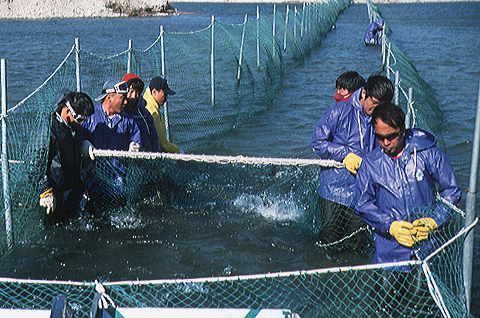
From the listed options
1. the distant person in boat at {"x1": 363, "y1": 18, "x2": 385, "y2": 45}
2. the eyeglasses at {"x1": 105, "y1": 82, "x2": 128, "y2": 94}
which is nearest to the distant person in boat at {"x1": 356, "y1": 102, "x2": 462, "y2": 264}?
the eyeglasses at {"x1": 105, "y1": 82, "x2": 128, "y2": 94}

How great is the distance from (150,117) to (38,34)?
27692 mm

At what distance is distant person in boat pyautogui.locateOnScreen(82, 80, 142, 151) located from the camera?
539 centimetres

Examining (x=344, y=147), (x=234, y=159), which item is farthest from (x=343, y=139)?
(x=234, y=159)

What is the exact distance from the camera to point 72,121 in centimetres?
482

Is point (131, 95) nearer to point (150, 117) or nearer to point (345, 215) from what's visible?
point (150, 117)

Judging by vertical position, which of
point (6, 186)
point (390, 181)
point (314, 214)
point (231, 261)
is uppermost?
point (390, 181)

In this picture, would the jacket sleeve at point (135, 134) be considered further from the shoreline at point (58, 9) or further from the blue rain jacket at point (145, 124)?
the shoreline at point (58, 9)

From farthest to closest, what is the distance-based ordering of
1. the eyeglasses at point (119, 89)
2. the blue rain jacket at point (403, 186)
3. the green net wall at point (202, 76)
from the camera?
1. the green net wall at point (202, 76)
2. the eyeglasses at point (119, 89)
3. the blue rain jacket at point (403, 186)


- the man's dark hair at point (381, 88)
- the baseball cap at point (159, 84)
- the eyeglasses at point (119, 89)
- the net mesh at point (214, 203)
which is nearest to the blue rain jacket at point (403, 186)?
the net mesh at point (214, 203)

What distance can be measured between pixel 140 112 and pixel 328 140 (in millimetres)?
2192

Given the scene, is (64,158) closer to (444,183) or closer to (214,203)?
(214,203)

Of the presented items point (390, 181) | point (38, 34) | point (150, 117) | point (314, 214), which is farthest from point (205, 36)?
point (38, 34)

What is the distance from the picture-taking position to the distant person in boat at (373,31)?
21688mm

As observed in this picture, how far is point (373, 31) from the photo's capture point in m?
22.2
